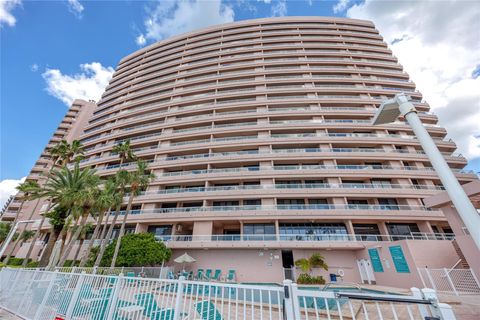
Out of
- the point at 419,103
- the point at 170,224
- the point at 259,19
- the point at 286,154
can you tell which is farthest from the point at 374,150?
the point at 259,19

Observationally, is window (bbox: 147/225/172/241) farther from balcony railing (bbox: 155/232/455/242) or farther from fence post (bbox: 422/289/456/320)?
fence post (bbox: 422/289/456/320)

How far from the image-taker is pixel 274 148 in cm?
2845

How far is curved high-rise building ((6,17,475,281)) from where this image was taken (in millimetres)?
21516

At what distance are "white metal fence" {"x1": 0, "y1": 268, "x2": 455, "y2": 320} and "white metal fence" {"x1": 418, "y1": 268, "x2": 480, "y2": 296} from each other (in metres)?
7.01

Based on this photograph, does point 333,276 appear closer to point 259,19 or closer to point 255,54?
point 255,54

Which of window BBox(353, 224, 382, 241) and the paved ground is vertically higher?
window BBox(353, 224, 382, 241)

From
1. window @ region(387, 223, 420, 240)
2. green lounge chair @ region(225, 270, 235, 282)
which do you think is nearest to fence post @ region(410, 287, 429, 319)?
green lounge chair @ region(225, 270, 235, 282)

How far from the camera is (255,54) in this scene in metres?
37.2

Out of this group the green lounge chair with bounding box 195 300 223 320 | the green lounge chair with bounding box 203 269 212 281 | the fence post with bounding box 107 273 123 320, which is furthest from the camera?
the green lounge chair with bounding box 203 269 212 281

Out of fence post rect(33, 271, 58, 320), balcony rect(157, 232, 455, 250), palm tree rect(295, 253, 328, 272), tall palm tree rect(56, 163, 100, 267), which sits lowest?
fence post rect(33, 271, 58, 320)

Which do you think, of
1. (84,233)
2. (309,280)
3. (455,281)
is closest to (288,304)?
(455,281)

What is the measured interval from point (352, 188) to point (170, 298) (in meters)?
23.2

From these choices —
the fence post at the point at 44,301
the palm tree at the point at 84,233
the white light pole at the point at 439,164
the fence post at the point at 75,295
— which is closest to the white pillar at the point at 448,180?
the white light pole at the point at 439,164

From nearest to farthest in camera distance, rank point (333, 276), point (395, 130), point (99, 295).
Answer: point (99, 295), point (333, 276), point (395, 130)
